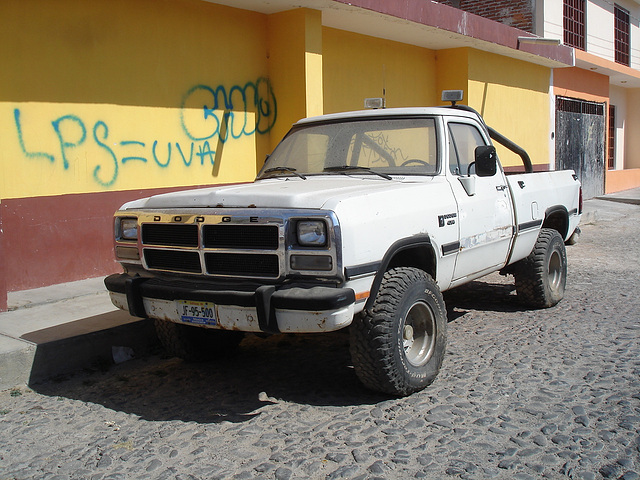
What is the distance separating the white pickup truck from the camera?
3668mm

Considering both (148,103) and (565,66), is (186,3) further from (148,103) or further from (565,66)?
(565,66)

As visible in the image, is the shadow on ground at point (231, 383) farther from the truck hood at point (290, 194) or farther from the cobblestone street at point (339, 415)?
the truck hood at point (290, 194)

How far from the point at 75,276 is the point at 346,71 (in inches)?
230

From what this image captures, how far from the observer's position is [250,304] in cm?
369

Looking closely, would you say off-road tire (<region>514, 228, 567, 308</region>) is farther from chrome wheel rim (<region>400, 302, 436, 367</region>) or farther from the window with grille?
the window with grille

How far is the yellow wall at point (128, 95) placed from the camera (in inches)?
265

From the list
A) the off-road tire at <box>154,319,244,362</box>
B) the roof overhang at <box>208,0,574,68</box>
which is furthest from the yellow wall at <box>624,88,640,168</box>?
the off-road tire at <box>154,319,244,362</box>

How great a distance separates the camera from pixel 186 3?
26.9 ft

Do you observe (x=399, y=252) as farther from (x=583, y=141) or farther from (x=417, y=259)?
(x=583, y=141)

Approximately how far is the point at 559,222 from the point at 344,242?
400 cm

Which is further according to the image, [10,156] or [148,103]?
[148,103]

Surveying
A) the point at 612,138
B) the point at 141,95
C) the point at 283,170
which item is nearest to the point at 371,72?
the point at 141,95

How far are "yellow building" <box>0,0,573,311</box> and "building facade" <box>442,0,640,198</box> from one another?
6.11m

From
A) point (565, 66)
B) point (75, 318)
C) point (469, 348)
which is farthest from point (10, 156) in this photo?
point (565, 66)
